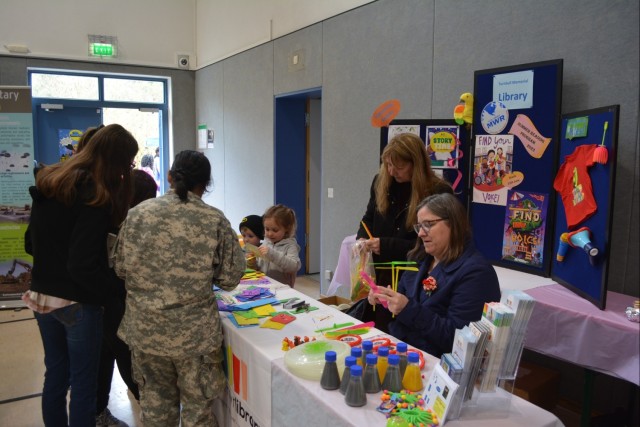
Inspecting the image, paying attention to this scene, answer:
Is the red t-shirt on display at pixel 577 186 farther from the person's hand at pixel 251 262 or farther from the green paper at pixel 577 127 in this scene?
the person's hand at pixel 251 262

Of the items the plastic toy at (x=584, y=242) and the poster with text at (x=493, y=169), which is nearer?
the plastic toy at (x=584, y=242)

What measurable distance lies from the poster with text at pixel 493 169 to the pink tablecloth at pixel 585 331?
76 cm

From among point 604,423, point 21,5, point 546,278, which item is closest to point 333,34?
point 546,278

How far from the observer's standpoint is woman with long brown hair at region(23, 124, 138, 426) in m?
1.86

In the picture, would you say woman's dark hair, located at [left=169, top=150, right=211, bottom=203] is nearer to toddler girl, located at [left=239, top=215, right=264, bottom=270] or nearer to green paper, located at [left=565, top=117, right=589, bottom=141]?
toddler girl, located at [left=239, top=215, right=264, bottom=270]

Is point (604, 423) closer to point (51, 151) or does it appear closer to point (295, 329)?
point (295, 329)

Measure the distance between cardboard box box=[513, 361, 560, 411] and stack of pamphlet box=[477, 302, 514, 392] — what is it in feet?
4.26

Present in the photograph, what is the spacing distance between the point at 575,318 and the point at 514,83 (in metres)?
1.44

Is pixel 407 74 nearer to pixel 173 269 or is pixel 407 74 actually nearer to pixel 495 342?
pixel 173 269

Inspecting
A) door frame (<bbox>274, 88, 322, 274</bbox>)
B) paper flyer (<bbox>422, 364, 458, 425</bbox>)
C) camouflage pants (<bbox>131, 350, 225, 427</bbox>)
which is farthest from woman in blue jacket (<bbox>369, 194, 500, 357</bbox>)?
door frame (<bbox>274, 88, 322, 274</bbox>)

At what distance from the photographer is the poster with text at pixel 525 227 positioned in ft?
8.86

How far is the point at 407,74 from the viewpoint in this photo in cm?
378

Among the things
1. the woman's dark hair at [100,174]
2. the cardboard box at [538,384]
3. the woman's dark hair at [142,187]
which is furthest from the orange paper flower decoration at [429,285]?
the woman's dark hair at [142,187]

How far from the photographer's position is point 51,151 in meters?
7.00
